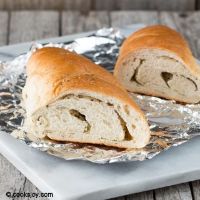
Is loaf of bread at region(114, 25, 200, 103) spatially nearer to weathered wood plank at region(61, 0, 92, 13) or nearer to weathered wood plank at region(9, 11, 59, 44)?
weathered wood plank at region(9, 11, 59, 44)

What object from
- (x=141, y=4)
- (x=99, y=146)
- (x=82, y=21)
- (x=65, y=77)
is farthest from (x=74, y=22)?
(x=99, y=146)

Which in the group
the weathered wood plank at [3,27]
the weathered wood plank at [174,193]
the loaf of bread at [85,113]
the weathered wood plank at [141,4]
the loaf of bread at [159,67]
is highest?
the weathered wood plank at [141,4]

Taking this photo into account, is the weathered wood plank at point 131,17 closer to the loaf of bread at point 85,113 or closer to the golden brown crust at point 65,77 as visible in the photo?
the golden brown crust at point 65,77

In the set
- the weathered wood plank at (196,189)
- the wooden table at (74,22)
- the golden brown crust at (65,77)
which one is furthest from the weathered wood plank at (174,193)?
the wooden table at (74,22)

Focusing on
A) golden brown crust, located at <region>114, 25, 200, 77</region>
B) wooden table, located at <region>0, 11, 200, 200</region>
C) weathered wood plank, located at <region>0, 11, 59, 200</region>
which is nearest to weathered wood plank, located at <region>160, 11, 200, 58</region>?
wooden table, located at <region>0, 11, 200, 200</region>

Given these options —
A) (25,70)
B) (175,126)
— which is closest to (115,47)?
(25,70)

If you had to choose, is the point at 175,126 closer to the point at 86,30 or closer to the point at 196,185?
the point at 196,185

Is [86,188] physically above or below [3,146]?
below
